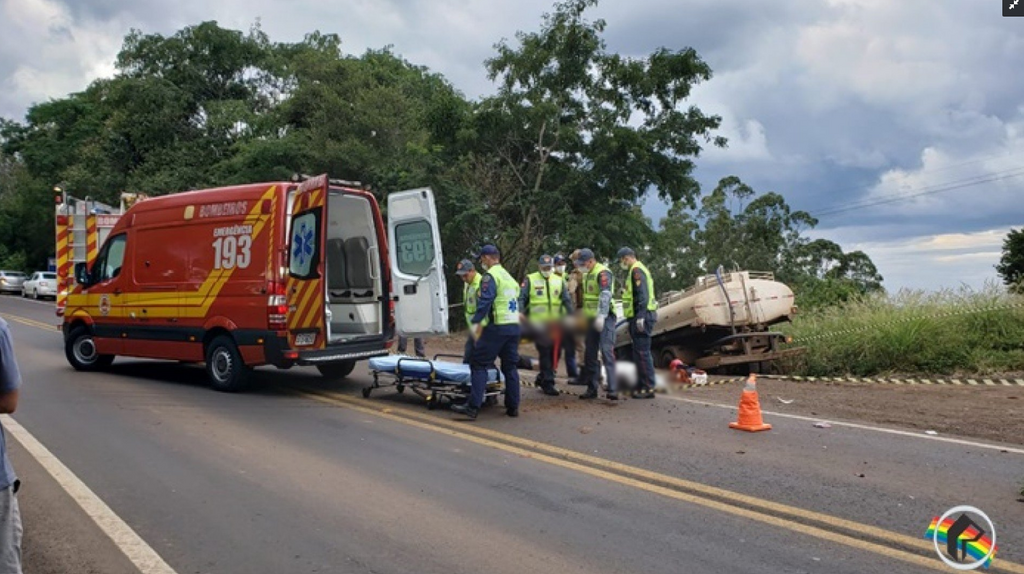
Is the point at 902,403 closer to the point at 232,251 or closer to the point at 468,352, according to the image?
the point at 468,352

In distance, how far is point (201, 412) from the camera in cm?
859

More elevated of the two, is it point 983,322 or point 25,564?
point 983,322

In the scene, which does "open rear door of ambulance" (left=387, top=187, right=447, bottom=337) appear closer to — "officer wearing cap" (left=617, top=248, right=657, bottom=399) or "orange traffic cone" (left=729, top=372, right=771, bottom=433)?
"officer wearing cap" (left=617, top=248, right=657, bottom=399)

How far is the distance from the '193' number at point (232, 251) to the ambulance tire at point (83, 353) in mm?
3453

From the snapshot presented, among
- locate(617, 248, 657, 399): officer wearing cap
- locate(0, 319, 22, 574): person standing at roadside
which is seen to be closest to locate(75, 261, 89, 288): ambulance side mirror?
locate(0, 319, 22, 574): person standing at roadside

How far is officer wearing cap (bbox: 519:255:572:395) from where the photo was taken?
2.75m

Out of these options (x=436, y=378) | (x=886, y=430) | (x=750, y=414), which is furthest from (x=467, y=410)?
(x=886, y=430)

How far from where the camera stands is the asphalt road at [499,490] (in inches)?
173

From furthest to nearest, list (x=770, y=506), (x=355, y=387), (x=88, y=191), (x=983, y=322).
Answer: (x=88, y=191), (x=983, y=322), (x=355, y=387), (x=770, y=506)

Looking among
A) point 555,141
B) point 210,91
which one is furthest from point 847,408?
point 210,91

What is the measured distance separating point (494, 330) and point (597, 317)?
4.30m

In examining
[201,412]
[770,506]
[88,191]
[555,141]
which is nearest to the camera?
[770,506]

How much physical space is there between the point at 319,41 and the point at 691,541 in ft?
125

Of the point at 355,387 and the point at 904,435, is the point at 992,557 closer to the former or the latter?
the point at 904,435
